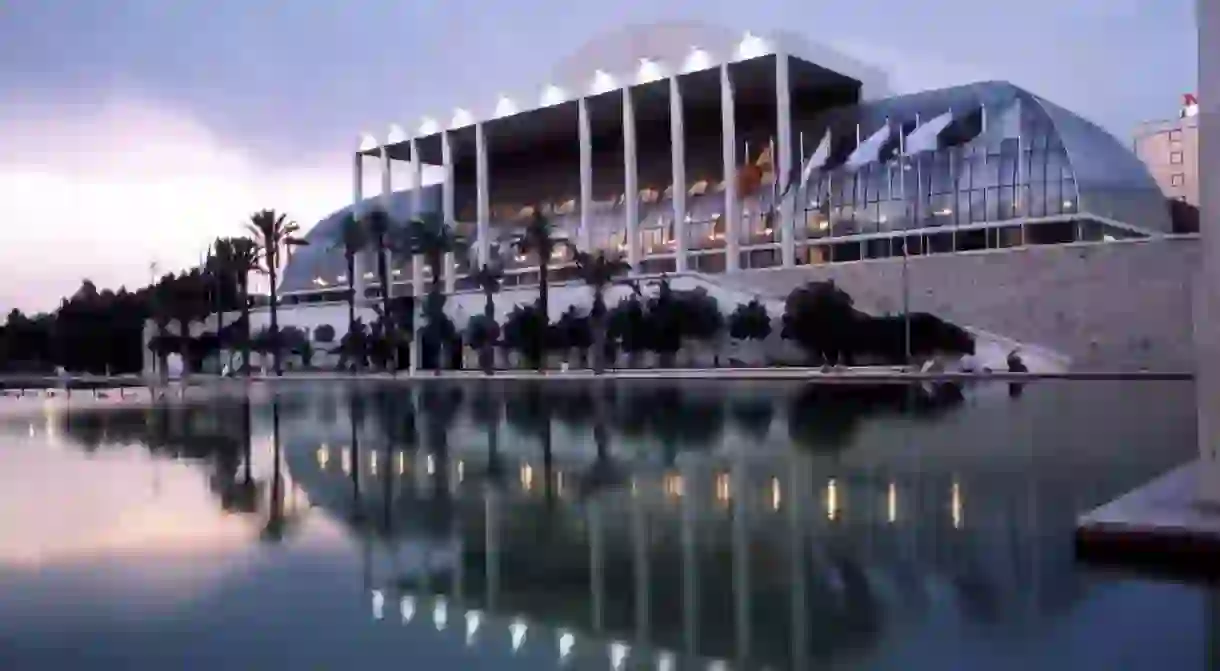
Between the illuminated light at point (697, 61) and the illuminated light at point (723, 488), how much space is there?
65.9 meters

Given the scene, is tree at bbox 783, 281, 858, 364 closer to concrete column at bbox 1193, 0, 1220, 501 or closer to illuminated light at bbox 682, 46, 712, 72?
illuminated light at bbox 682, 46, 712, 72

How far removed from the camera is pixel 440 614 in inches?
332

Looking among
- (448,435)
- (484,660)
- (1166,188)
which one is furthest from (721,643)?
(1166,188)

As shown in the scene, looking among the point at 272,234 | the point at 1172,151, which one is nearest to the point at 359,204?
the point at 272,234

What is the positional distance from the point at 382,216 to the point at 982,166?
132 ft

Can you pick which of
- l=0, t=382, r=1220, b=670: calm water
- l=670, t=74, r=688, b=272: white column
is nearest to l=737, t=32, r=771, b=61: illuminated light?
l=670, t=74, r=688, b=272: white column

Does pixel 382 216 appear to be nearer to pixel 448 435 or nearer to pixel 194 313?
pixel 194 313

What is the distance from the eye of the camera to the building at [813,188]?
2361 inches

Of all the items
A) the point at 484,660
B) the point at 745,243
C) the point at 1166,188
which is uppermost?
the point at 1166,188

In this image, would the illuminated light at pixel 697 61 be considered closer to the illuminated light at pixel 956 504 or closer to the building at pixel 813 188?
the building at pixel 813 188

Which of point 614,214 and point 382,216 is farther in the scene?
point 614,214

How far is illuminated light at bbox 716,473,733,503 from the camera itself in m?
13.7

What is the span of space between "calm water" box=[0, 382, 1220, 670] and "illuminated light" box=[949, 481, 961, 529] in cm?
4

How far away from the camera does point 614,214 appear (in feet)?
314
